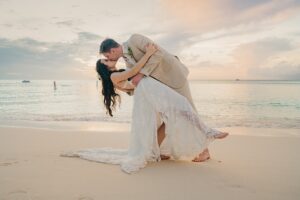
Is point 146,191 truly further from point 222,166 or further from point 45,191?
point 222,166

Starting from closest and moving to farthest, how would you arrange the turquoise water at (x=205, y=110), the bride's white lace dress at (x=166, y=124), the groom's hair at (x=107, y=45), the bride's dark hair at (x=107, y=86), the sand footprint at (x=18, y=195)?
the sand footprint at (x=18, y=195) → the bride's white lace dress at (x=166, y=124) → the groom's hair at (x=107, y=45) → the bride's dark hair at (x=107, y=86) → the turquoise water at (x=205, y=110)

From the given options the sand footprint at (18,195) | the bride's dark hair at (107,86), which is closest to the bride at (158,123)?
the bride's dark hair at (107,86)

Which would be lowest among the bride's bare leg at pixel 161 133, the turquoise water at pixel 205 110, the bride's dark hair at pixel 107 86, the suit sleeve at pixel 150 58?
the turquoise water at pixel 205 110

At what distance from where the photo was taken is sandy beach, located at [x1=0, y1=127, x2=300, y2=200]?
3.09 metres

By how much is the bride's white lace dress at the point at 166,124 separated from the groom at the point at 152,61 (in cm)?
14

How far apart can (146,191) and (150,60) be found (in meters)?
1.78

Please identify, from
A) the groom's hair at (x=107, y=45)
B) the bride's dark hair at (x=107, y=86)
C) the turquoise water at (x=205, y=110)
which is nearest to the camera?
the groom's hair at (x=107, y=45)

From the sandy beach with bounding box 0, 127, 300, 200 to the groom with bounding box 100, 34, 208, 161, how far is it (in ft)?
2.70

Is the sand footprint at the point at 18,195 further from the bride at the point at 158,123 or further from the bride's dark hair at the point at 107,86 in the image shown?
the bride's dark hair at the point at 107,86

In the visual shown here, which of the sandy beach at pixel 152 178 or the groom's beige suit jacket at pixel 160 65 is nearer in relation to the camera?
the sandy beach at pixel 152 178

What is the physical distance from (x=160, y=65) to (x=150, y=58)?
8.1 inches

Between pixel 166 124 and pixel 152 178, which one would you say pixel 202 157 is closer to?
pixel 166 124

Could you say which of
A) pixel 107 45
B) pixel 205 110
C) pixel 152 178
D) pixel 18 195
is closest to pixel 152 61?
pixel 107 45

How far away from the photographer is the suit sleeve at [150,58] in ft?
13.7
